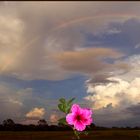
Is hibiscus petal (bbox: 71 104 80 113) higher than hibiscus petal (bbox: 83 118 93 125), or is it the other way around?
hibiscus petal (bbox: 71 104 80 113)

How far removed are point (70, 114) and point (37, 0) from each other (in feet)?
9.82

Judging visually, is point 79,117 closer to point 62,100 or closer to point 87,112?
point 87,112

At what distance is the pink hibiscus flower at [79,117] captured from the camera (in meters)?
2.70

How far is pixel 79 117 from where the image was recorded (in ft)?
9.01

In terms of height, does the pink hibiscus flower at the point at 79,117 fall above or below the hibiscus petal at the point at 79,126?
above

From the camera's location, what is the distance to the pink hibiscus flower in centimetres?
270

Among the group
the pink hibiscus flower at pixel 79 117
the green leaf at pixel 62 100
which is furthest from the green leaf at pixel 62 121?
the green leaf at pixel 62 100

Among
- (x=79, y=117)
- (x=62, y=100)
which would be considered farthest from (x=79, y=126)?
(x=62, y=100)

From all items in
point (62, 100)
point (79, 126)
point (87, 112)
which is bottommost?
point (79, 126)

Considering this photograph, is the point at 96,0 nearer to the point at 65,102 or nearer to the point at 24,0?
the point at 24,0

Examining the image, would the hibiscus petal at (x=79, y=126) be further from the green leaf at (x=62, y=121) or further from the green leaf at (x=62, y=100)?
the green leaf at (x=62, y=100)

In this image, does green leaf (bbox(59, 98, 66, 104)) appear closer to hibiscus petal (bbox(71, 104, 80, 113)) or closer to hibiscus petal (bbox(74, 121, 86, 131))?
hibiscus petal (bbox(71, 104, 80, 113))

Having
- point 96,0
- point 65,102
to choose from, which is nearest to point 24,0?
point 96,0

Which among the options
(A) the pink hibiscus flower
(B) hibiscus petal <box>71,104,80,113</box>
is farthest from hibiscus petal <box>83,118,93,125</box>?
(B) hibiscus petal <box>71,104,80,113</box>
